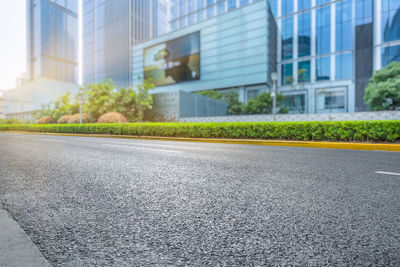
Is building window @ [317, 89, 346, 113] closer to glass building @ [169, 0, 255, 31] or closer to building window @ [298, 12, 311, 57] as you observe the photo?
building window @ [298, 12, 311, 57]

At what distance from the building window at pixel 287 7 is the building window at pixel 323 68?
12048 millimetres

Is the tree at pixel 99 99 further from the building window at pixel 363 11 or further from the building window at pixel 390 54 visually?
the building window at pixel 390 54

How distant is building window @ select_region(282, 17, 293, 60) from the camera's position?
144ft

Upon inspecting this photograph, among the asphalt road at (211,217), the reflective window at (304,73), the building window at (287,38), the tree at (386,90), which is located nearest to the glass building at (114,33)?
the building window at (287,38)

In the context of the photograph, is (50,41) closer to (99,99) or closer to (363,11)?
(99,99)

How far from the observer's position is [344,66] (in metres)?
39.0

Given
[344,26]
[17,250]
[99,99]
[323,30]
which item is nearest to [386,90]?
[344,26]

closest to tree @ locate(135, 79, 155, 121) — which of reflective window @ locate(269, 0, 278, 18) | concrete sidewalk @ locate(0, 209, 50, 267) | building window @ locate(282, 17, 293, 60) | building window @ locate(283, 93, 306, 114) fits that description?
concrete sidewalk @ locate(0, 209, 50, 267)

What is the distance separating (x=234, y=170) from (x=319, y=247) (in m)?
2.73

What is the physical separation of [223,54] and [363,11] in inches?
951

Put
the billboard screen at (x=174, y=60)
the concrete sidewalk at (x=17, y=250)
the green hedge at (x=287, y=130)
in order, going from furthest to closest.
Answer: the billboard screen at (x=174, y=60), the green hedge at (x=287, y=130), the concrete sidewalk at (x=17, y=250)

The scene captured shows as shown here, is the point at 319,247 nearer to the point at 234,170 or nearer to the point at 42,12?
the point at 234,170

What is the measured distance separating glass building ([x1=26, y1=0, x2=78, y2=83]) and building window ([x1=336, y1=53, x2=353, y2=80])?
15164cm

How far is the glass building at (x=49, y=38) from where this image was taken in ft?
444
